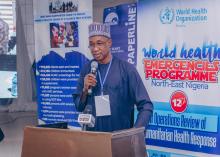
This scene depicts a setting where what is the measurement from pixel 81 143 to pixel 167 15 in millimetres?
1721

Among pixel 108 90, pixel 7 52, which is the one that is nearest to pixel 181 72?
pixel 108 90

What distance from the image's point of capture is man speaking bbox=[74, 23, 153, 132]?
2.91m

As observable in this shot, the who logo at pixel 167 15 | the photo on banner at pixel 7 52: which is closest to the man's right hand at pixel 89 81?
the who logo at pixel 167 15

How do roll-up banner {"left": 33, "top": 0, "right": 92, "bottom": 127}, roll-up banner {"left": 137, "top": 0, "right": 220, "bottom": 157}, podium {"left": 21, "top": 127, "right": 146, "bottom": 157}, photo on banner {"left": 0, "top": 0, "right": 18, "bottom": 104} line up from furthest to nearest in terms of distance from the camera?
photo on banner {"left": 0, "top": 0, "right": 18, "bottom": 104}, roll-up banner {"left": 33, "top": 0, "right": 92, "bottom": 127}, roll-up banner {"left": 137, "top": 0, "right": 220, "bottom": 157}, podium {"left": 21, "top": 127, "right": 146, "bottom": 157}

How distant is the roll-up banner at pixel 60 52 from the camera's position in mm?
3580

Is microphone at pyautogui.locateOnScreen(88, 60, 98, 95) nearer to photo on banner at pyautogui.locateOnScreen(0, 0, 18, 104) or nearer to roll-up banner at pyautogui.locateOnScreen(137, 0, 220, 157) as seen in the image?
roll-up banner at pyautogui.locateOnScreen(137, 0, 220, 157)

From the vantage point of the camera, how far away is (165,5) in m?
2.93

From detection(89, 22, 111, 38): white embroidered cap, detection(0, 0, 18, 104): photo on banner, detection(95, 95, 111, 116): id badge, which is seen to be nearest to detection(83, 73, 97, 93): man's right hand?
detection(95, 95, 111, 116): id badge

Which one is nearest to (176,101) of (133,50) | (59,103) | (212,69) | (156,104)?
(156,104)

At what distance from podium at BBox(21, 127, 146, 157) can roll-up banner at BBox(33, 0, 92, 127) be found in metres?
2.05

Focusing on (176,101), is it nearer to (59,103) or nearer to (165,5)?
(165,5)

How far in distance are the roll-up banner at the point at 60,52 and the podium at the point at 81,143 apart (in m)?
2.05

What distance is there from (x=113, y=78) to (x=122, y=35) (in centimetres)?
47

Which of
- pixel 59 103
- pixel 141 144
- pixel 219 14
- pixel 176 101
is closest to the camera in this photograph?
pixel 141 144
